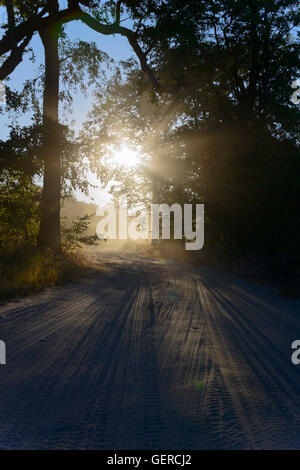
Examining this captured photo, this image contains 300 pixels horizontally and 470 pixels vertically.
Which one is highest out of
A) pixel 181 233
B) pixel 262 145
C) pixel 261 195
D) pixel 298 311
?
pixel 262 145

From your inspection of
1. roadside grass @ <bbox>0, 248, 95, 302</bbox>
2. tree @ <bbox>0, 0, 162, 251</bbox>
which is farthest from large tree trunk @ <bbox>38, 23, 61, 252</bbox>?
roadside grass @ <bbox>0, 248, 95, 302</bbox>

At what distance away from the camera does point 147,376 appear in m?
4.21

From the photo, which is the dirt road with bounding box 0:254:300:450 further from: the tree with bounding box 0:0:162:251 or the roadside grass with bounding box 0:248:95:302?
the tree with bounding box 0:0:162:251

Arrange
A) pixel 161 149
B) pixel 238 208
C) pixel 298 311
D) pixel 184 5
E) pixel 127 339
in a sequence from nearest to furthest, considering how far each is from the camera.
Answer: pixel 127 339 < pixel 298 311 < pixel 184 5 < pixel 238 208 < pixel 161 149

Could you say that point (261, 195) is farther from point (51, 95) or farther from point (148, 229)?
point (148, 229)

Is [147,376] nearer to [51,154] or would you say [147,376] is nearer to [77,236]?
[51,154]

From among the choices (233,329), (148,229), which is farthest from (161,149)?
(233,329)

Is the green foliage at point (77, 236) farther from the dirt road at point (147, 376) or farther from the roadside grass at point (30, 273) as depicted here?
the dirt road at point (147, 376)

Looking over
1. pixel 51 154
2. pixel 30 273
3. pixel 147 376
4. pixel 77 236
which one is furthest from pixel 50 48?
pixel 147 376

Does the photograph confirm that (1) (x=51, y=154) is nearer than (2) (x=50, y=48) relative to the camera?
Yes

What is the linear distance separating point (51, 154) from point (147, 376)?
38.8ft

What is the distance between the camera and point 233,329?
253 inches

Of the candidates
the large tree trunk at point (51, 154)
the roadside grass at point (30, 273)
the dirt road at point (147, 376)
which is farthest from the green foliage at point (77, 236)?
the dirt road at point (147, 376)

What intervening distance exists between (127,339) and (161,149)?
66.5 ft
